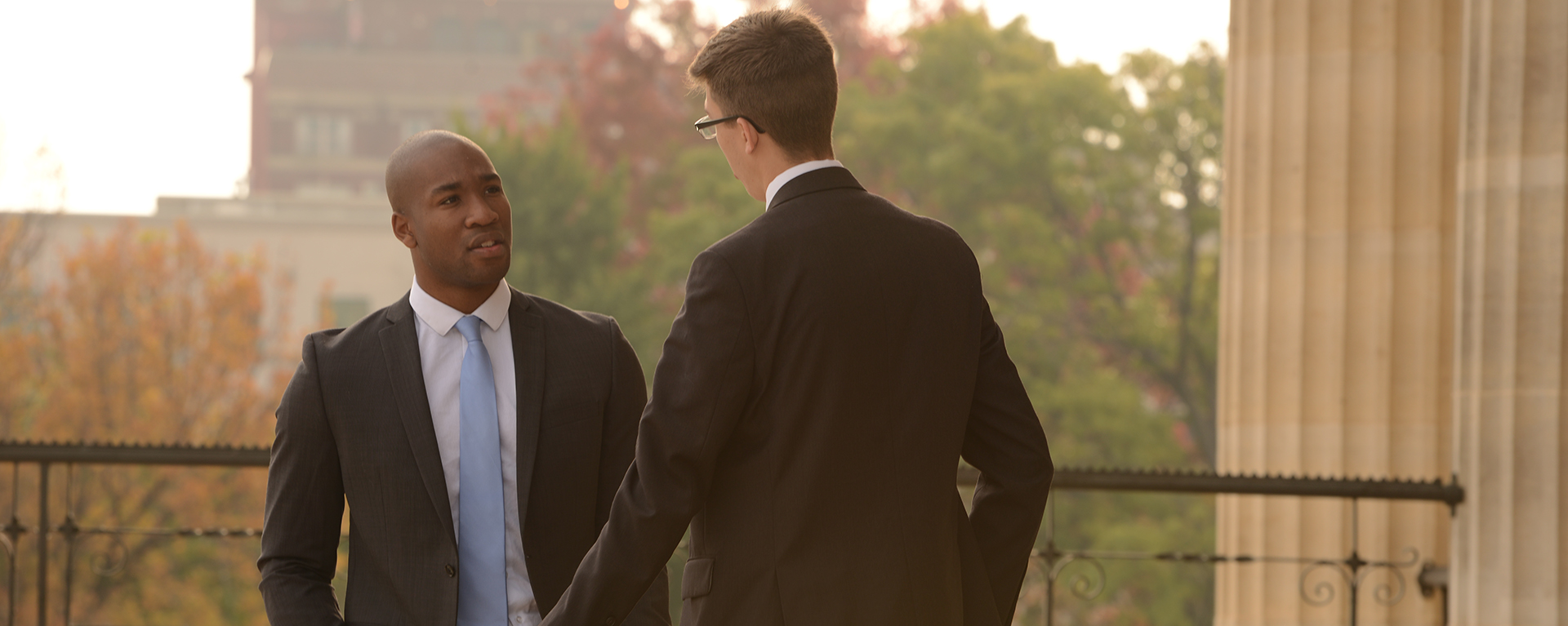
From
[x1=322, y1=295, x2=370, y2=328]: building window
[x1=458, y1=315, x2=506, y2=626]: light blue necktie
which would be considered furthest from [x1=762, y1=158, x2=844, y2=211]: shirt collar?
[x1=322, y1=295, x2=370, y2=328]: building window

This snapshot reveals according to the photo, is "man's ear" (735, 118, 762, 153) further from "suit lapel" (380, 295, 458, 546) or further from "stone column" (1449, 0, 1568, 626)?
"stone column" (1449, 0, 1568, 626)

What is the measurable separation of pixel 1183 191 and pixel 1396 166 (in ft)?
69.4

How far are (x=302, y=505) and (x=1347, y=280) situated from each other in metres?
4.75

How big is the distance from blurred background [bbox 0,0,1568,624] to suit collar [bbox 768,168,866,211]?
2.93 m

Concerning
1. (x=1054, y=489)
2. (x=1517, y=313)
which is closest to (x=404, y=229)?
(x=1054, y=489)

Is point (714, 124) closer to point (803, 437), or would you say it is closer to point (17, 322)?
point (803, 437)

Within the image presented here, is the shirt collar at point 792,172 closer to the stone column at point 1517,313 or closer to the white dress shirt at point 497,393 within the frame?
the white dress shirt at point 497,393

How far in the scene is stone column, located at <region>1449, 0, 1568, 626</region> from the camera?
472cm

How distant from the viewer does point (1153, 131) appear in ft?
87.0

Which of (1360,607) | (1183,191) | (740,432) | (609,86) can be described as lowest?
(1360,607)

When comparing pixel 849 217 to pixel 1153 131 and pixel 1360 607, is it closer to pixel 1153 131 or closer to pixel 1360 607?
pixel 1360 607

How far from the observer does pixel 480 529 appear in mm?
2365

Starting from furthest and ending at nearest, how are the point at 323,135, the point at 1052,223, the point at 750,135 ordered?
the point at 323,135
the point at 1052,223
the point at 750,135

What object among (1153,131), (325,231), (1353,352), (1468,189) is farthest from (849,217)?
(325,231)
